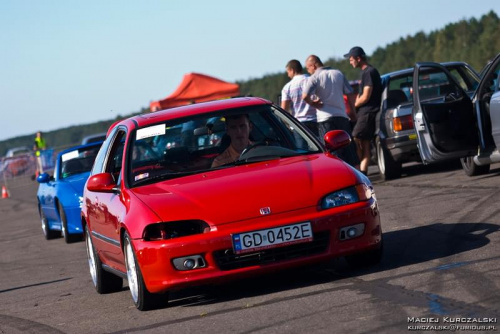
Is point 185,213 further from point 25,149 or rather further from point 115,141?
point 25,149

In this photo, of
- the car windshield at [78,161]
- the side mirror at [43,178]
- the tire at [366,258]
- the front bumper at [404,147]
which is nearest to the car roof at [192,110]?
the tire at [366,258]

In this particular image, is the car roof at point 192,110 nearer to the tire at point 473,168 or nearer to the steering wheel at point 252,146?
the steering wheel at point 252,146

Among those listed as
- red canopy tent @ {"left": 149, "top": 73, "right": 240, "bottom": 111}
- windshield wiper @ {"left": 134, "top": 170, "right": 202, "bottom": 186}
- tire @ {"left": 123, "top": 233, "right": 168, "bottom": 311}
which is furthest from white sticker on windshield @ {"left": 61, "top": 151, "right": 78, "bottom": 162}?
red canopy tent @ {"left": 149, "top": 73, "right": 240, "bottom": 111}

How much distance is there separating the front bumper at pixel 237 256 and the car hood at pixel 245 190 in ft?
0.28

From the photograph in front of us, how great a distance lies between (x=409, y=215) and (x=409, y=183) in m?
3.93

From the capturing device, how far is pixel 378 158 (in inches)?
628

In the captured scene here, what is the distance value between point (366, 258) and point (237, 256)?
1058 millimetres

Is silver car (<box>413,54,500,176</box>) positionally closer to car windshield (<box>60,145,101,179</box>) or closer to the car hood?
the car hood

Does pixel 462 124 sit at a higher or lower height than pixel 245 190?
lower

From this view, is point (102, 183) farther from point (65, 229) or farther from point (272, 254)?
point (65, 229)

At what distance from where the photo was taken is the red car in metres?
6.76

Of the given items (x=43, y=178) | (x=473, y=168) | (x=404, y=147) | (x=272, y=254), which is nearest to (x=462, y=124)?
(x=473, y=168)

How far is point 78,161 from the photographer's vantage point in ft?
50.6

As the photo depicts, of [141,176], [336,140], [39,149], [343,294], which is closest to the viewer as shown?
[343,294]
